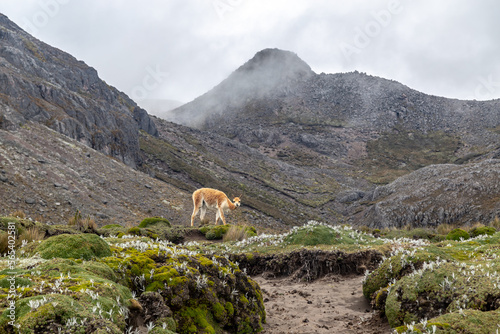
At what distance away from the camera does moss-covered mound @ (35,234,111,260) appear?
6.62 metres

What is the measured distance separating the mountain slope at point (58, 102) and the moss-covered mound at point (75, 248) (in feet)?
111

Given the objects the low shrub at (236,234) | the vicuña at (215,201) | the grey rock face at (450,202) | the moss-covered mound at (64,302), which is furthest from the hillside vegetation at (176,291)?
the grey rock face at (450,202)

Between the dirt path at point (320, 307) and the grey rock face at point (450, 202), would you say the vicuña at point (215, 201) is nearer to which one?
the dirt path at point (320, 307)

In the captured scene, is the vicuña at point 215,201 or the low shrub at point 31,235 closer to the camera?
the low shrub at point 31,235

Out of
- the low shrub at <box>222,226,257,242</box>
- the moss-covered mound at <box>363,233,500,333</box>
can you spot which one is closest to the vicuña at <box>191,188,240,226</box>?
the low shrub at <box>222,226,257,242</box>

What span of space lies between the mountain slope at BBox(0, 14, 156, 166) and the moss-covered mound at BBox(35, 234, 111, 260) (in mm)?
33942

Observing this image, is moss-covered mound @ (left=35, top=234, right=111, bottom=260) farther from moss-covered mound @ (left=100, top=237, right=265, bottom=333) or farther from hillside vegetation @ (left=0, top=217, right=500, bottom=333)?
moss-covered mound @ (left=100, top=237, right=265, bottom=333)

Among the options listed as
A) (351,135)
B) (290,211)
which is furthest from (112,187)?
(351,135)

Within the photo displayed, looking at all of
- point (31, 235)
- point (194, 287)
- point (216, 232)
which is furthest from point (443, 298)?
point (216, 232)

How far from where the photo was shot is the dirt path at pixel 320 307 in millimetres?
6754

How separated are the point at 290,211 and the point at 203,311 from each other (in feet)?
232

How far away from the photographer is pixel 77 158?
122 feet

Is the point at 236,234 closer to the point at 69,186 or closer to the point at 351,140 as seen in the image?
the point at 69,186

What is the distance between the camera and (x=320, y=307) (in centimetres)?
822
